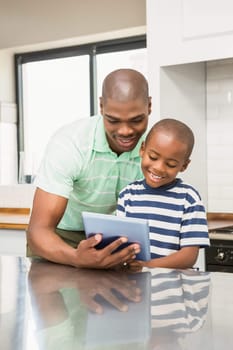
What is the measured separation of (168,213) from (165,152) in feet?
0.55

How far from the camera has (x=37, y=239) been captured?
1440 millimetres

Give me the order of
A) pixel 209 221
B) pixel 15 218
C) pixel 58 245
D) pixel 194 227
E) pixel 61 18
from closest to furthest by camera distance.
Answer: pixel 58 245
pixel 194 227
pixel 209 221
pixel 15 218
pixel 61 18

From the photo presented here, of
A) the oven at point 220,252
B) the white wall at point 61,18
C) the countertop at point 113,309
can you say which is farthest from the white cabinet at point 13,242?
the countertop at point 113,309

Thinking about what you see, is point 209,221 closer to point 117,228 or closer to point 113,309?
point 117,228

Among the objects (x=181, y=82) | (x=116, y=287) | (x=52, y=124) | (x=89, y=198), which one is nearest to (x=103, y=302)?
(x=116, y=287)

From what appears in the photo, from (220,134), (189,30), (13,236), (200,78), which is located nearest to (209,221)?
(220,134)

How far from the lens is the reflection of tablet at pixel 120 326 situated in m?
0.77

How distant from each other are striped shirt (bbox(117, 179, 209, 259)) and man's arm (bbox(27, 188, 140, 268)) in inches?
8.4

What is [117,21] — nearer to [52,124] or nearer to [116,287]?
[52,124]

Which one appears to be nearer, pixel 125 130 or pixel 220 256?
pixel 125 130

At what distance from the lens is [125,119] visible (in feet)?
4.73

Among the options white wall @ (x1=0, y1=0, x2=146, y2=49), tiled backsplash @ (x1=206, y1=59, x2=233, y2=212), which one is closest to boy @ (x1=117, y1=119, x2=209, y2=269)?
tiled backsplash @ (x1=206, y1=59, x2=233, y2=212)

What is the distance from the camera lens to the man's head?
4.69 ft

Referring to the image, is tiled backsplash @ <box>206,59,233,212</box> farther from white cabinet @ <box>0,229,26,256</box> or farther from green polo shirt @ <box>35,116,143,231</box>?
green polo shirt @ <box>35,116,143,231</box>
